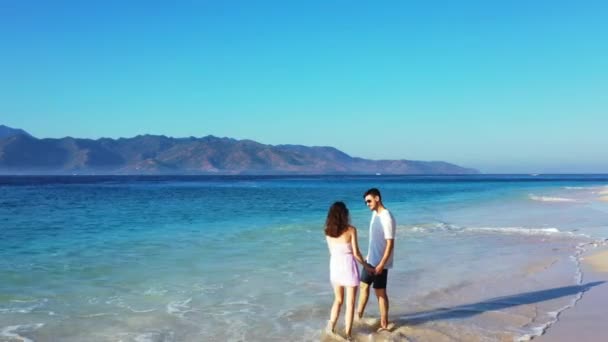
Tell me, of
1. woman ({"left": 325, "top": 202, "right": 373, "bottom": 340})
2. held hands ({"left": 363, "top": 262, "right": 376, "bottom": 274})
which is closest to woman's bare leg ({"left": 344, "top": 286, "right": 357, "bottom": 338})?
woman ({"left": 325, "top": 202, "right": 373, "bottom": 340})

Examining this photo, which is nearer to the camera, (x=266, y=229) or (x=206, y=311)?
(x=206, y=311)

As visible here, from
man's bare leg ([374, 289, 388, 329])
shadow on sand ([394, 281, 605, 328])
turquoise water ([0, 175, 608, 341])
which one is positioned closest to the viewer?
man's bare leg ([374, 289, 388, 329])

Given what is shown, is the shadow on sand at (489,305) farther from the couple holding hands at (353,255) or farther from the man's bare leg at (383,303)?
the couple holding hands at (353,255)

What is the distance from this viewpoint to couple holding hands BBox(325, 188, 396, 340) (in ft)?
19.3

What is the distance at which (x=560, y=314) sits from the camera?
706 centimetres

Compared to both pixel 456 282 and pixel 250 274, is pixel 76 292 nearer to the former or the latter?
pixel 250 274

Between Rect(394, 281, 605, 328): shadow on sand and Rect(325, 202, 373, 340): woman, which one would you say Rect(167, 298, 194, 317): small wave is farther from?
Rect(394, 281, 605, 328): shadow on sand

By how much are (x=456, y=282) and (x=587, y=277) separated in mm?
2410

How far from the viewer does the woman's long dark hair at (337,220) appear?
581 centimetres

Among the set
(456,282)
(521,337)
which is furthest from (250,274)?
(521,337)

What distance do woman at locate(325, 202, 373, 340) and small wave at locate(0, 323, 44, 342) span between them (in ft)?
12.5

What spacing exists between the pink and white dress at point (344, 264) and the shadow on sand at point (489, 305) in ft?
3.97

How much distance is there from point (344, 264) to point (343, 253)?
0.43ft

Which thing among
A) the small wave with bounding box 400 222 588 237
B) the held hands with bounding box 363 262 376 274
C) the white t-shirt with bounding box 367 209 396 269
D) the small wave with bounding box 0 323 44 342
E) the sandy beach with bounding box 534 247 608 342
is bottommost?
the small wave with bounding box 0 323 44 342
